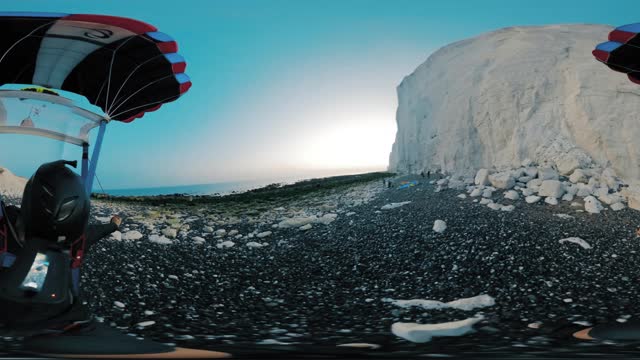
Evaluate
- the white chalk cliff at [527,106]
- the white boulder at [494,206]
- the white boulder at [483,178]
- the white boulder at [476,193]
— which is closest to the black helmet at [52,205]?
the white boulder at [494,206]

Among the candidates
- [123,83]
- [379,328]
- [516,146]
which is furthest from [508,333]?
[516,146]

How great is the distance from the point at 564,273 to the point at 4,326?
848 cm

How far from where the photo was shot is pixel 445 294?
7414 mm

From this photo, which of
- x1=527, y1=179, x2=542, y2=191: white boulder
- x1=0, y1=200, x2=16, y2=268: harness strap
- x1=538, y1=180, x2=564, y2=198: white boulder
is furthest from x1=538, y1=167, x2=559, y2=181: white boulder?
x1=0, y1=200, x2=16, y2=268: harness strap

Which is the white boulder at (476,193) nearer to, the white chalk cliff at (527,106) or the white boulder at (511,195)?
the white boulder at (511,195)

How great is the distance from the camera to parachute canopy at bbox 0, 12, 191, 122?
468 centimetres

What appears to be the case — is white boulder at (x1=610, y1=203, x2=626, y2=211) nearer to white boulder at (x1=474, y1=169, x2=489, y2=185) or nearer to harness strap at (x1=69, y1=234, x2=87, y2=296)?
white boulder at (x1=474, y1=169, x2=489, y2=185)

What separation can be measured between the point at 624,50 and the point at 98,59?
8074 millimetres

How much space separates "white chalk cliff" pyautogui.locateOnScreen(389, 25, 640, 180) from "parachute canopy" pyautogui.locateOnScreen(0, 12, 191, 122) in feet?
55.4

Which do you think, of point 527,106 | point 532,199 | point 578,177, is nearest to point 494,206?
point 532,199

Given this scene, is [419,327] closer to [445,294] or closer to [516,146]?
[445,294]

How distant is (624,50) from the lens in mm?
6957

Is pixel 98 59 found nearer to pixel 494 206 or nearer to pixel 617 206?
pixel 494 206

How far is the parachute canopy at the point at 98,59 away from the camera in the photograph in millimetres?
4680
